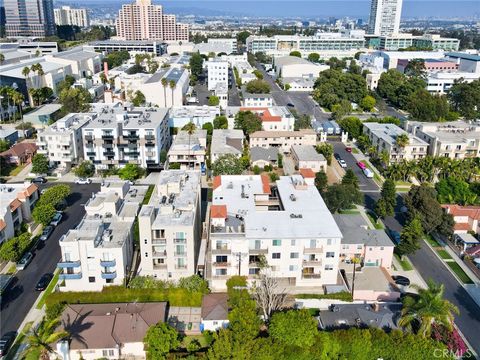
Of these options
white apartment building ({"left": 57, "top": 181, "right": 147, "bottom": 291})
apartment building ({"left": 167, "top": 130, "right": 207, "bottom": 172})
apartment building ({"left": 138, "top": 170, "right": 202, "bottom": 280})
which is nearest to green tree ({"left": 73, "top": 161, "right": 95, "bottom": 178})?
apartment building ({"left": 167, "top": 130, "right": 207, "bottom": 172})

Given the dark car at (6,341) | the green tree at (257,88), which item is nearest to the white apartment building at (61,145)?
the dark car at (6,341)

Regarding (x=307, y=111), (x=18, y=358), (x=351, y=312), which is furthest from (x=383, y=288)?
(x=307, y=111)

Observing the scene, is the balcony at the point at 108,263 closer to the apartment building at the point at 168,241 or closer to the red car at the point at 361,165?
the apartment building at the point at 168,241

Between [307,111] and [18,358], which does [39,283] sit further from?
[307,111]

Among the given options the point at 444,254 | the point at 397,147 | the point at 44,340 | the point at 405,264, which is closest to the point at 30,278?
the point at 44,340

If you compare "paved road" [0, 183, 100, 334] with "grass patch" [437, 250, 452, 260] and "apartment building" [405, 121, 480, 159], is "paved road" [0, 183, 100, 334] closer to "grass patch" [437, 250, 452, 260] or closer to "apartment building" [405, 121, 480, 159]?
"grass patch" [437, 250, 452, 260]
